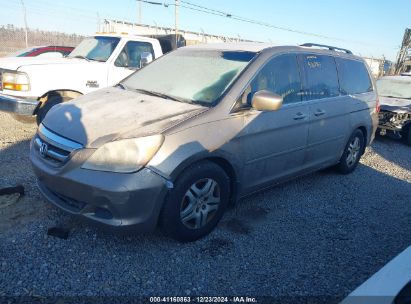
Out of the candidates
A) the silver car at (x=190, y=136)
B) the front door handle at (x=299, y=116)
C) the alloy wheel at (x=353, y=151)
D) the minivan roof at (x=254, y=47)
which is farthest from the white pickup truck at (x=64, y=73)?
the alloy wheel at (x=353, y=151)

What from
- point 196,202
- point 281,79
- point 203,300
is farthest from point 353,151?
point 203,300

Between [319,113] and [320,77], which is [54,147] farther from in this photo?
[320,77]

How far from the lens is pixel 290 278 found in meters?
2.85

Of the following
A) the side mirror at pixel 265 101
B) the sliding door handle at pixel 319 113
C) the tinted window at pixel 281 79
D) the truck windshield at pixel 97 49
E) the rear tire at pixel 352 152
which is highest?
the truck windshield at pixel 97 49

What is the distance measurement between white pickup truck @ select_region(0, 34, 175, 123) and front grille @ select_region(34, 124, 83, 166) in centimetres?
296

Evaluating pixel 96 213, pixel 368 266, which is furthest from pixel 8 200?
pixel 368 266

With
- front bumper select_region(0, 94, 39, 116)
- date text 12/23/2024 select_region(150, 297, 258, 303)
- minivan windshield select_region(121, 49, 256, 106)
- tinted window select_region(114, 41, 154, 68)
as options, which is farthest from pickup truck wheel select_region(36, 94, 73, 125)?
date text 12/23/2024 select_region(150, 297, 258, 303)

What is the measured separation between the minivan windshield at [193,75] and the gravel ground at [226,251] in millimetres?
1367

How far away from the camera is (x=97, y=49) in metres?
7.07

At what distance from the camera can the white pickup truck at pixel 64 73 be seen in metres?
5.84

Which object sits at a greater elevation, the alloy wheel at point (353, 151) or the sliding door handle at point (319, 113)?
the sliding door handle at point (319, 113)

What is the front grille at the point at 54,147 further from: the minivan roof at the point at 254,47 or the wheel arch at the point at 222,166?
the minivan roof at the point at 254,47

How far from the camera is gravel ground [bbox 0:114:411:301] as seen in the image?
2633 mm

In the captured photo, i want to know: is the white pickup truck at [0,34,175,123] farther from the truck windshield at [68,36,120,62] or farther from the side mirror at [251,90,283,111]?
the side mirror at [251,90,283,111]
